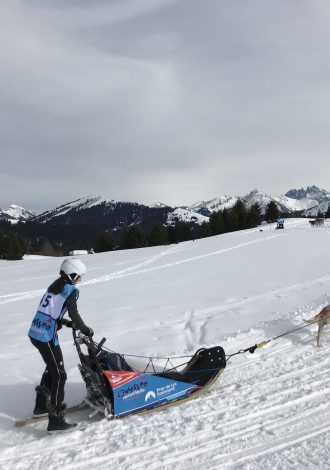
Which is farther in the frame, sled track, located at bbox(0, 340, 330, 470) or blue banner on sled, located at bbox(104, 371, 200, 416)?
blue banner on sled, located at bbox(104, 371, 200, 416)

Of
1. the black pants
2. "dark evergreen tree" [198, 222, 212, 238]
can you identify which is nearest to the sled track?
the black pants

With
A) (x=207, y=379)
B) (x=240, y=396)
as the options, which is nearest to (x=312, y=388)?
(x=240, y=396)

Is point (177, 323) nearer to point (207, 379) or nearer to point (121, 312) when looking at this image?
point (121, 312)

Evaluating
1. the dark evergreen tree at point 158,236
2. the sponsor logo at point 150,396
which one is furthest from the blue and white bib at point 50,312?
the dark evergreen tree at point 158,236

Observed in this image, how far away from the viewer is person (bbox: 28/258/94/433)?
489cm

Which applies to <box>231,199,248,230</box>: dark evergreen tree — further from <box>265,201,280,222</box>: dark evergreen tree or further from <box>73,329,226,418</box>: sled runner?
<box>73,329,226,418</box>: sled runner

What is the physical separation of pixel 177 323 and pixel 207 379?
3.97m

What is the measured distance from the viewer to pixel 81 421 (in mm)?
5223

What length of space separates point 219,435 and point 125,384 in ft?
4.27

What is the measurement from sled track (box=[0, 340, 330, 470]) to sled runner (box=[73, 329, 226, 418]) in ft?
0.46

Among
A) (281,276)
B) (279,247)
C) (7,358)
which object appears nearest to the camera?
(7,358)

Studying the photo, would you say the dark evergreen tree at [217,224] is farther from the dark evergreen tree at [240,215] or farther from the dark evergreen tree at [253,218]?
the dark evergreen tree at [253,218]

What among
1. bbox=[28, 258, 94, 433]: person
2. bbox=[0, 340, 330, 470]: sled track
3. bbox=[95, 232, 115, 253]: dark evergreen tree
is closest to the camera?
bbox=[0, 340, 330, 470]: sled track

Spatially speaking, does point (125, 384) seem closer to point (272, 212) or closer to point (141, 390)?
point (141, 390)
